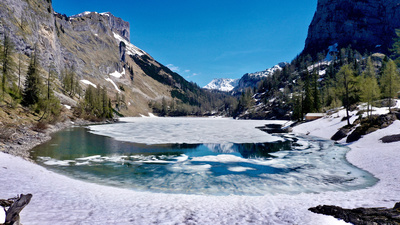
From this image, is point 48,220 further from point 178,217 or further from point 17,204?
point 178,217

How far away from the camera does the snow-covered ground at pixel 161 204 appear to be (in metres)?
6.50

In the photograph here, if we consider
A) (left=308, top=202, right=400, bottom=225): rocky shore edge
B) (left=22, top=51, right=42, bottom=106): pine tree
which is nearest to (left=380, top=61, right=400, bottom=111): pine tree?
(left=308, top=202, right=400, bottom=225): rocky shore edge

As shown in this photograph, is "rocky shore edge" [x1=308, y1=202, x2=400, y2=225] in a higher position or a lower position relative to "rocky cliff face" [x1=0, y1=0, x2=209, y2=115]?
lower

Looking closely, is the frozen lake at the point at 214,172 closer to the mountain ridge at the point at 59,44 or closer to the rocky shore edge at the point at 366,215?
the rocky shore edge at the point at 366,215

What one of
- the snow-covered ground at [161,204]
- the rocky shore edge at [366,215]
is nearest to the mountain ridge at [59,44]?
the snow-covered ground at [161,204]

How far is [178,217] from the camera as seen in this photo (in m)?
6.93

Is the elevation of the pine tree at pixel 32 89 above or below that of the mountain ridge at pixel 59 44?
below

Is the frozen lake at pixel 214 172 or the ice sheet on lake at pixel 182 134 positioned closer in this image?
the frozen lake at pixel 214 172

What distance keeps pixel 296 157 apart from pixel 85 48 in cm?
20990

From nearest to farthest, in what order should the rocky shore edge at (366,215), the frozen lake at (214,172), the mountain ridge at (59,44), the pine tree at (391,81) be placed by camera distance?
the rocky shore edge at (366,215), the frozen lake at (214,172), the pine tree at (391,81), the mountain ridge at (59,44)

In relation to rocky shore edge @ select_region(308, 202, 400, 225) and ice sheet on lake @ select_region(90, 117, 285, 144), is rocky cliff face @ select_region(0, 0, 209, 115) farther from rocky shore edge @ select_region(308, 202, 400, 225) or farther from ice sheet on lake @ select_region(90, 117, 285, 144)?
rocky shore edge @ select_region(308, 202, 400, 225)

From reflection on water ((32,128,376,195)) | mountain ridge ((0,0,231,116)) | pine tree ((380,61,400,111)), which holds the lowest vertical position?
reflection on water ((32,128,376,195))

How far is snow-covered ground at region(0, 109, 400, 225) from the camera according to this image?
650 centimetres

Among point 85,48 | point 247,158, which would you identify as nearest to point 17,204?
point 247,158
